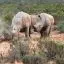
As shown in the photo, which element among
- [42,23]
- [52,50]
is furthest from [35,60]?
[42,23]

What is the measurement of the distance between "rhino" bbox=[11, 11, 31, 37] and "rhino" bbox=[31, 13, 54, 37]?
284 mm

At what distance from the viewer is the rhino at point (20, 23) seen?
1491 centimetres

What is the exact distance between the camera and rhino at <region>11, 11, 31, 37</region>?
48.9 feet

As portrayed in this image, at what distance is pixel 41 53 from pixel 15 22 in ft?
9.10

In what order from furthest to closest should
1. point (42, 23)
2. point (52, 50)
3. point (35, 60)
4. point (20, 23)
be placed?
point (42, 23) < point (20, 23) < point (52, 50) < point (35, 60)

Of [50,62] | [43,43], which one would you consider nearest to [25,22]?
[43,43]

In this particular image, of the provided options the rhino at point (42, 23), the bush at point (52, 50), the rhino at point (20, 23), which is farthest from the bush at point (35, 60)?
the rhino at point (42, 23)

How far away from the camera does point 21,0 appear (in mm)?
30594

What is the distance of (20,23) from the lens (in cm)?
1507

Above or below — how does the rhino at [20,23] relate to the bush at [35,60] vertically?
above

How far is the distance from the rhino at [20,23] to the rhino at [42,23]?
0.28m

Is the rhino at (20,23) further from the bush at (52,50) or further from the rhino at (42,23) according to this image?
the bush at (52,50)

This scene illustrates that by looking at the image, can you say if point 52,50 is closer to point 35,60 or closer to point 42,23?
point 35,60

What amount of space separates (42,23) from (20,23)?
1.11 meters
